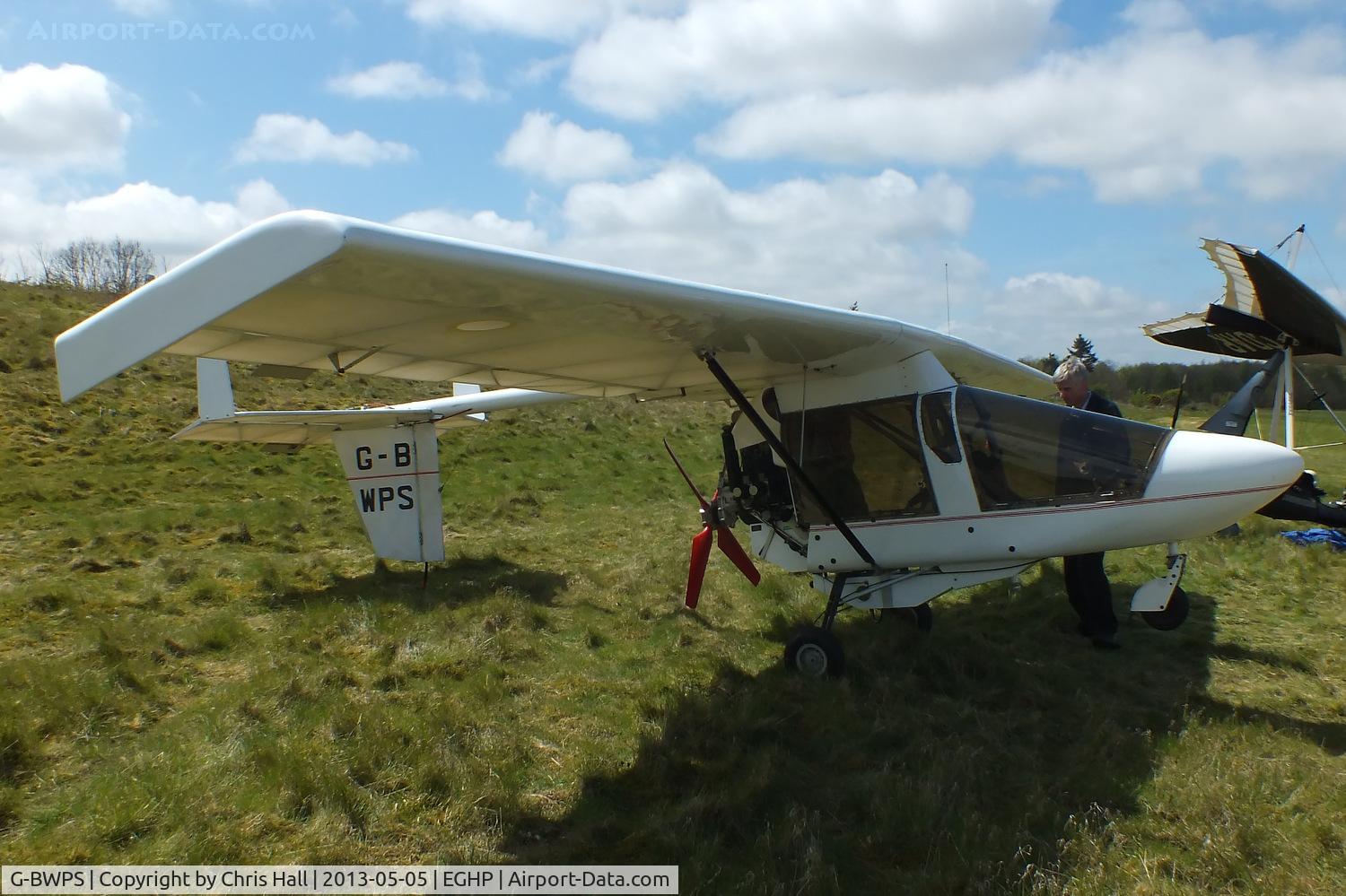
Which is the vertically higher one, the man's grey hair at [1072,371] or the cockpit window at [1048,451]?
the man's grey hair at [1072,371]

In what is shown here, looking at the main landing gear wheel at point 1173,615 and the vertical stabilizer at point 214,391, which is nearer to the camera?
the main landing gear wheel at point 1173,615

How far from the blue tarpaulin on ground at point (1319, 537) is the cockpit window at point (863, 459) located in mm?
6827

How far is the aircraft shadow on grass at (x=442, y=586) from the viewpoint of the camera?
8.22m

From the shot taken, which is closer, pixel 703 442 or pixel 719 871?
pixel 719 871

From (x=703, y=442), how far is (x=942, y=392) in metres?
17.5

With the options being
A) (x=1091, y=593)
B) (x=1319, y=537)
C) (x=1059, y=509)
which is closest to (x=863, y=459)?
(x=1059, y=509)

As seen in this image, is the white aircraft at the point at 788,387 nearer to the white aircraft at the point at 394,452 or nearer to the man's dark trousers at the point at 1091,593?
the man's dark trousers at the point at 1091,593

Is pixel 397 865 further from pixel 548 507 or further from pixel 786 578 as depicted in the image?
pixel 548 507

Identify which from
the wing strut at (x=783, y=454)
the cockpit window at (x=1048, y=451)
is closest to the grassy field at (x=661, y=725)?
the wing strut at (x=783, y=454)

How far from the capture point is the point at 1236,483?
15.7ft

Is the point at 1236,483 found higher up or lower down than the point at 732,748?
higher up

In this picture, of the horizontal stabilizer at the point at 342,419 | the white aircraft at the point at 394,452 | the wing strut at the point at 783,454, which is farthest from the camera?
the white aircraft at the point at 394,452

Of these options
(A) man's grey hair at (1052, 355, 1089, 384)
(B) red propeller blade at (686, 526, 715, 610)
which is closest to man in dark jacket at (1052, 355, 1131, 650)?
(A) man's grey hair at (1052, 355, 1089, 384)

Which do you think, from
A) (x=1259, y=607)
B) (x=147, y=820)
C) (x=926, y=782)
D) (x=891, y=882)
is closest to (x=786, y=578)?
(x=1259, y=607)
